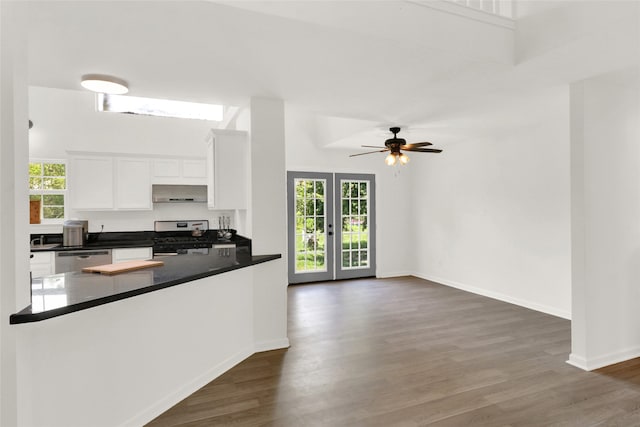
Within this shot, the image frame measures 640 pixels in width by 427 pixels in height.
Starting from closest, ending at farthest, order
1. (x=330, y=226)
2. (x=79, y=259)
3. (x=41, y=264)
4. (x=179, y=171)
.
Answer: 1. (x=41, y=264)
2. (x=79, y=259)
3. (x=179, y=171)
4. (x=330, y=226)

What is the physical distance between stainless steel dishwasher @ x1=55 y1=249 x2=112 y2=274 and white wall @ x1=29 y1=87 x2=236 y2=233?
0.67m

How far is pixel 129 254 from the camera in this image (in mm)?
5238

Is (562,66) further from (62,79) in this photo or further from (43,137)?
(43,137)

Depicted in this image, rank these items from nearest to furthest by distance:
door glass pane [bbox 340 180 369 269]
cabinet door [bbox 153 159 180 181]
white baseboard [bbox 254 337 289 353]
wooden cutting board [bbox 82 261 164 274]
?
wooden cutting board [bbox 82 261 164 274]
white baseboard [bbox 254 337 289 353]
cabinet door [bbox 153 159 180 181]
door glass pane [bbox 340 180 369 269]

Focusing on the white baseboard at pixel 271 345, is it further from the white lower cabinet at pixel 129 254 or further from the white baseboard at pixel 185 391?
the white lower cabinet at pixel 129 254

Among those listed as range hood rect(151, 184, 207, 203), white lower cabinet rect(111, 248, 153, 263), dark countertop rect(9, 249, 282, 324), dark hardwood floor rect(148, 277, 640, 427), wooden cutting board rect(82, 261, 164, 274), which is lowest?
dark hardwood floor rect(148, 277, 640, 427)

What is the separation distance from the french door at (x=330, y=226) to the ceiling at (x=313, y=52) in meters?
3.08

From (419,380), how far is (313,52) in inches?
102

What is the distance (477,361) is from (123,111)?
5.99 metres

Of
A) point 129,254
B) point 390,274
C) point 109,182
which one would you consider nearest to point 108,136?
point 109,182

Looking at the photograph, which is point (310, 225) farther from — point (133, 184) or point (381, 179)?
point (133, 184)

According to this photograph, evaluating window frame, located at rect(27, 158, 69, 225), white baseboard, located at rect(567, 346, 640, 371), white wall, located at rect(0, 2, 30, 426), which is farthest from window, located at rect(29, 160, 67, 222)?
white baseboard, located at rect(567, 346, 640, 371)

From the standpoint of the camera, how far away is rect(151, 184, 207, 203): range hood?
5.75m

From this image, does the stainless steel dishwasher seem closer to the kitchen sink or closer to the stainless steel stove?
the kitchen sink
